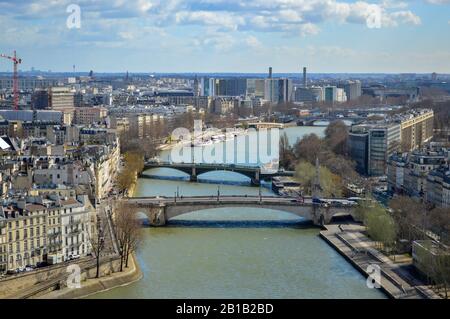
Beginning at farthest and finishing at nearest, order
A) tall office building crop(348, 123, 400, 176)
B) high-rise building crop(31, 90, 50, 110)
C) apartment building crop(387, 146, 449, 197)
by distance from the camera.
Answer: high-rise building crop(31, 90, 50, 110), tall office building crop(348, 123, 400, 176), apartment building crop(387, 146, 449, 197)

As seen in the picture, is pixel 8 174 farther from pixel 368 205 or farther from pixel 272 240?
pixel 368 205

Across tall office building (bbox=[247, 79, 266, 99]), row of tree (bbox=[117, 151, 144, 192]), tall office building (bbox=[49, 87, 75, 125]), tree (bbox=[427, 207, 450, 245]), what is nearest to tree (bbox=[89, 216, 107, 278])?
tree (bbox=[427, 207, 450, 245])

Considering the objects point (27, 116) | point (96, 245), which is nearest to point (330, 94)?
point (27, 116)

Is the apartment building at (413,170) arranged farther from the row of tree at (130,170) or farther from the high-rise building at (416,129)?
the row of tree at (130,170)

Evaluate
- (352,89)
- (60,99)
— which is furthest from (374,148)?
(352,89)

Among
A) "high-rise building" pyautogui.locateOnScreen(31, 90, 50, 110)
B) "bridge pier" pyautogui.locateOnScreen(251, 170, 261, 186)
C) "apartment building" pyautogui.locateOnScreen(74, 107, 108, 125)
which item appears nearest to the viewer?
"bridge pier" pyautogui.locateOnScreen(251, 170, 261, 186)

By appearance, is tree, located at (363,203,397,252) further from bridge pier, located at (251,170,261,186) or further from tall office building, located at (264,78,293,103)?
tall office building, located at (264,78,293,103)

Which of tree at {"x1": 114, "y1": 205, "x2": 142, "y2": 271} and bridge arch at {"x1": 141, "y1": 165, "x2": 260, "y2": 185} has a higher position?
tree at {"x1": 114, "y1": 205, "x2": 142, "y2": 271}
